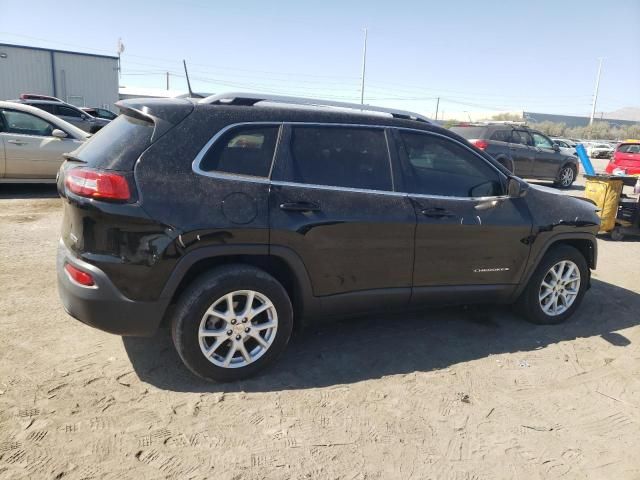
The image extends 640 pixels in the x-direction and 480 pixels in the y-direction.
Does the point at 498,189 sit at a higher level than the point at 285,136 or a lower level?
lower

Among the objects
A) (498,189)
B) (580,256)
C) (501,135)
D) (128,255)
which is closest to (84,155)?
(128,255)

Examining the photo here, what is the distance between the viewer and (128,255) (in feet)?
9.25

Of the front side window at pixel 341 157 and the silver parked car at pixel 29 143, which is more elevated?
the front side window at pixel 341 157

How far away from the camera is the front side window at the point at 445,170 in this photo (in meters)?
3.70

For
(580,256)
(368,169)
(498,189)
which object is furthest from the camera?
(580,256)

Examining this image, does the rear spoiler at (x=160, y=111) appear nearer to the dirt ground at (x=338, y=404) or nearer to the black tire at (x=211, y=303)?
the black tire at (x=211, y=303)

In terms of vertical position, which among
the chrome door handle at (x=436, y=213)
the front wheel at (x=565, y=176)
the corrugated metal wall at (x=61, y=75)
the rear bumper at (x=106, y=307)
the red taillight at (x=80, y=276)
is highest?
the corrugated metal wall at (x=61, y=75)

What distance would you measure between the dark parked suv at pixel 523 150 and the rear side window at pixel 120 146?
10.7 m

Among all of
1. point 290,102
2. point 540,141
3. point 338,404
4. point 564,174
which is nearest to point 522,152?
point 540,141

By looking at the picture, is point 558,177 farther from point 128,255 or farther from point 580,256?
point 128,255

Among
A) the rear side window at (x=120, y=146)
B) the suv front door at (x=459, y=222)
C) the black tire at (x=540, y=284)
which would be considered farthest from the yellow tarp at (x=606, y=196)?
the rear side window at (x=120, y=146)

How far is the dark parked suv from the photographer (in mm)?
12750

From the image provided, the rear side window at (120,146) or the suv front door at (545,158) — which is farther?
the suv front door at (545,158)

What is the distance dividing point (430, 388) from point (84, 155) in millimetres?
2765
